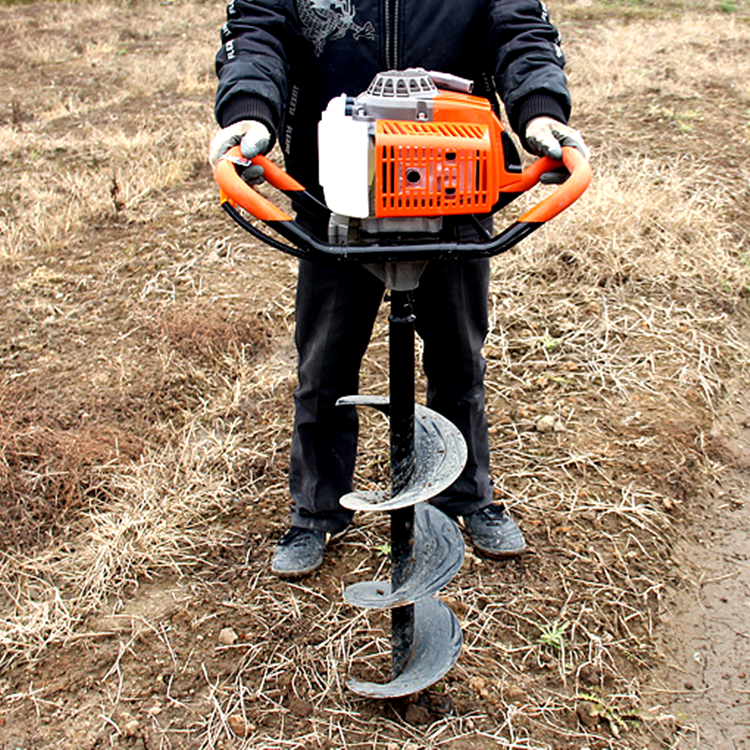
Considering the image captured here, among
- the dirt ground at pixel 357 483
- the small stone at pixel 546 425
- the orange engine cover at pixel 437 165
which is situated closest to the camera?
A: the orange engine cover at pixel 437 165

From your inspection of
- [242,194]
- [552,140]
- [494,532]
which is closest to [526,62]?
[552,140]

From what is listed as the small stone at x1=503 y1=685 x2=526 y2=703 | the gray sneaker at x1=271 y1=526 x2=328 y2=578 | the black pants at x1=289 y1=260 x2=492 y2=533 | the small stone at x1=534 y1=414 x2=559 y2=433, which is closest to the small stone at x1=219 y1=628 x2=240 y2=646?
the gray sneaker at x1=271 y1=526 x2=328 y2=578

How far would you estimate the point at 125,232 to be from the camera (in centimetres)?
468

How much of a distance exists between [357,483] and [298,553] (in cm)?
44

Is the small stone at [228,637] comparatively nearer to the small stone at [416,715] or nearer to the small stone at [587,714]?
the small stone at [416,715]

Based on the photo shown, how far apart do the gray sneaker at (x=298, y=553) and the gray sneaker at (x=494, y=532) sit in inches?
17.6

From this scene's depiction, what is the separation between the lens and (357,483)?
112 inches

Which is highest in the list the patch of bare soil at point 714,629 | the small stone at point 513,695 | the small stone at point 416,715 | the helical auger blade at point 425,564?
the helical auger blade at point 425,564

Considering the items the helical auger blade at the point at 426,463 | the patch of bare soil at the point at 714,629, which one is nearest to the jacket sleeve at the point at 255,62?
the helical auger blade at the point at 426,463

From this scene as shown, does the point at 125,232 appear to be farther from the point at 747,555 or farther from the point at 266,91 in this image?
the point at 747,555

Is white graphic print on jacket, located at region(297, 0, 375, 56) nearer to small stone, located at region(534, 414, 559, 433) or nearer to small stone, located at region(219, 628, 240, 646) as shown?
small stone, located at region(219, 628, 240, 646)

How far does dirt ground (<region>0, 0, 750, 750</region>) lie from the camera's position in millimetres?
2139

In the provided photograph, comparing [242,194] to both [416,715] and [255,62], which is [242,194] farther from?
[416,715]

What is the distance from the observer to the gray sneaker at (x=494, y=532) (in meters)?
2.54
